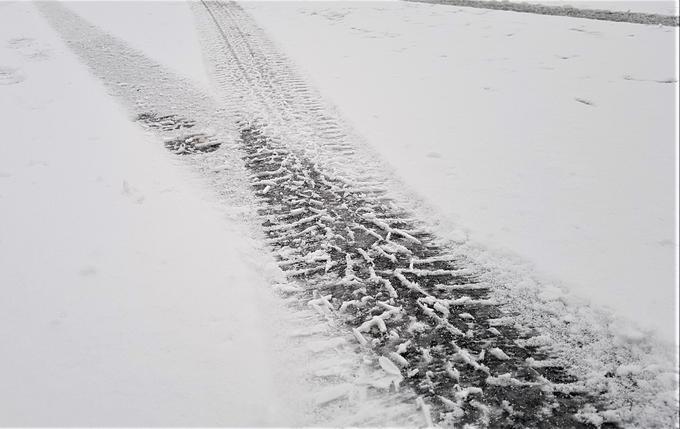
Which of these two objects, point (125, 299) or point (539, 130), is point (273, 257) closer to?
point (125, 299)

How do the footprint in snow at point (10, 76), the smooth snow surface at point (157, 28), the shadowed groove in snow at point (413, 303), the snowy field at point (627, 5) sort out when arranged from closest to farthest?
the shadowed groove in snow at point (413, 303), the footprint in snow at point (10, 76), the smooth snow surface at point (157, 28), the snowy field at point (627, 5)

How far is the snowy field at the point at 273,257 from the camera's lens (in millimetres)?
2555

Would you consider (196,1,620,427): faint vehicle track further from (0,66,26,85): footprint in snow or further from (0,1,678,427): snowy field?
(0,66,26,85): footprint in snow

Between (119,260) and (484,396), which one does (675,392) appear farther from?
(119,260)

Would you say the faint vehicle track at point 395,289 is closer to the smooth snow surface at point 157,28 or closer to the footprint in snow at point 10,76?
the smooth snow surface at point 157,28

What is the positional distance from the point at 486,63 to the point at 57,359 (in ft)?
26.0

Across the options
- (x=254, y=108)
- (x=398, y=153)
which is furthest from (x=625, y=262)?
(x=254, y=108)

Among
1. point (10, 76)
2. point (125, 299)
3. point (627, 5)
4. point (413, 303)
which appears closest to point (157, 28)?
point (10, 76)

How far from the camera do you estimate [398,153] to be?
5.25 meters

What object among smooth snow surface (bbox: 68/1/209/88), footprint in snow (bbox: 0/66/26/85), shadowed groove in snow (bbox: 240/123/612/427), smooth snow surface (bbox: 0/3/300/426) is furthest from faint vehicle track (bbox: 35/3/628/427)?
footprint in snow (bbox: 0/66/26/85)

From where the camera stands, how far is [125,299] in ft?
10.5

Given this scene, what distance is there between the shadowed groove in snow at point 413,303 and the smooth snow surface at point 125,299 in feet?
1.68

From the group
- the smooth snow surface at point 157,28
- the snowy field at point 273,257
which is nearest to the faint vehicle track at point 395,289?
the snowy field at point 273,257

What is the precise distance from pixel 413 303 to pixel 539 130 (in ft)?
11.8
